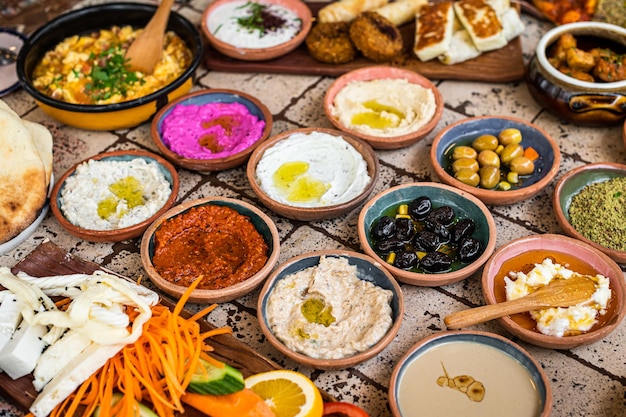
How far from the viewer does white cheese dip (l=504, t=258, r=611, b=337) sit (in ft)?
10.6

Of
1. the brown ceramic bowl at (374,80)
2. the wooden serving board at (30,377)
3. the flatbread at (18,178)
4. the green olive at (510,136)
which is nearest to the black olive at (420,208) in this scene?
the brown ceramic bowl at (374,80)

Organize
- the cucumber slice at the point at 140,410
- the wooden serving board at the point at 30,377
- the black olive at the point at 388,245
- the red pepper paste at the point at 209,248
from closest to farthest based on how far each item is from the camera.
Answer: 1. the cucumber slice at the point at 140,410
2. the wooden serving board at the point at 30,377
3. the red pepper paste at the point at 209,248
4. the black olive at the point at 388,245

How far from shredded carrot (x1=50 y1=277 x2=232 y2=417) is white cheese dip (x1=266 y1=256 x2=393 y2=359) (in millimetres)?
436

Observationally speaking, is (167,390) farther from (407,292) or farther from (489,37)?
(489,37)

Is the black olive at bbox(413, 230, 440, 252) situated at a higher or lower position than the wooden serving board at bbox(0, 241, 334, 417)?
higher

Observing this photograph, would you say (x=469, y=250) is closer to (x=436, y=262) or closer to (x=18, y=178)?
(x=436, y=262)

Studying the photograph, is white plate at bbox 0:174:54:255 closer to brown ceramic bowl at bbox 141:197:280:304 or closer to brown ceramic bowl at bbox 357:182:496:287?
brown ceramic bowl at bbox 141:197:280:304

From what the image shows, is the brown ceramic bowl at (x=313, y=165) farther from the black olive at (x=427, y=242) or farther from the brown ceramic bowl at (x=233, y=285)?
the black olive at (x=427, y=242)

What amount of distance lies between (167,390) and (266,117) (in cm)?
210

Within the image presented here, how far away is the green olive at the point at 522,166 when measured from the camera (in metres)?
4.10

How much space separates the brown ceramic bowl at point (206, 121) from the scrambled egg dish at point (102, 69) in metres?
0.31

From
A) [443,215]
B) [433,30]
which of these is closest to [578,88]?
[433,30]

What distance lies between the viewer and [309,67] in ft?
16.4

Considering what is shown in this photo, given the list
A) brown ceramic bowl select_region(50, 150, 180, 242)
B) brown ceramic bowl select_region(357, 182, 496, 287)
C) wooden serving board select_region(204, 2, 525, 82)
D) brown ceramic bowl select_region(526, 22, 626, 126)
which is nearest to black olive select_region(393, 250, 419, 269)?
brown ceramic bowl select_region(357, 182, 496, 287)
